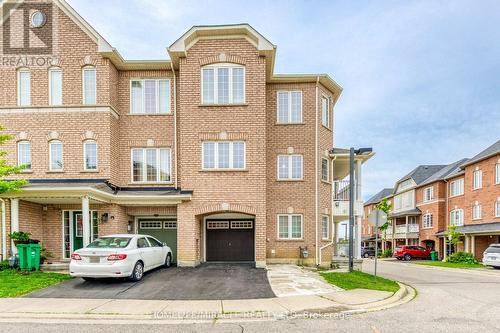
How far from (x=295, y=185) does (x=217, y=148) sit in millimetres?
4581

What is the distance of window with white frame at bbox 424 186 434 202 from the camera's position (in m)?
37.5

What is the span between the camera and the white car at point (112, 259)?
1024 cm

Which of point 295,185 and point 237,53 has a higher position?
point 237,53

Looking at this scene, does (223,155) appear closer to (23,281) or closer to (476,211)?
(23,281)

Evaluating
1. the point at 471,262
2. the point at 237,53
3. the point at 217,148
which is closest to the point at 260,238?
the point at 217,148

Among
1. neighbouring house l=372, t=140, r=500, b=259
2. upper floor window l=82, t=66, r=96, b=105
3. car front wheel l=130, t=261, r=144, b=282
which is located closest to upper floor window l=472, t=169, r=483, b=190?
neighbouring house l=372, t=140, r=500, b=259

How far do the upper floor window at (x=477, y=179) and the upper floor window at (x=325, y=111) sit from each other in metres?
19.5

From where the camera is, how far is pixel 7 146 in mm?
15062

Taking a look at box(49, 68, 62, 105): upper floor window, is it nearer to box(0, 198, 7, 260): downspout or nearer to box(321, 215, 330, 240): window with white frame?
box(0, 198, 7, 260): downspout

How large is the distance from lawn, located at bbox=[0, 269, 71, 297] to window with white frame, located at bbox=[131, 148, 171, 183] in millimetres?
5602

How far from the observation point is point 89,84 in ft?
50.3

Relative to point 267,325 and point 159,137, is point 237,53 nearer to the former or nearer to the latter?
point 159,137

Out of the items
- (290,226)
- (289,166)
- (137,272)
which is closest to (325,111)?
(289,166)

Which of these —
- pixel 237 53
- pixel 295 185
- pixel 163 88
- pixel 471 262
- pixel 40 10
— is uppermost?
pixel 40 10
